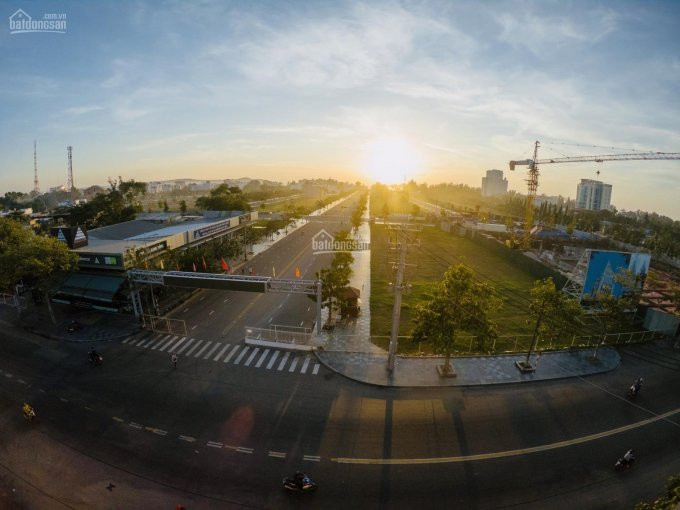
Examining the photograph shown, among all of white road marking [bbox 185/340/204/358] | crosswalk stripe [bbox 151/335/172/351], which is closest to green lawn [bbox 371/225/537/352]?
white road marking [bbox 185/340/204/358]

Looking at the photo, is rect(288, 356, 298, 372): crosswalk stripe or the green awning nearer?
rect(288, 356, 298, 372): crosswalk stripe

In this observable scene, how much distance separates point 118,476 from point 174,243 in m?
30.8

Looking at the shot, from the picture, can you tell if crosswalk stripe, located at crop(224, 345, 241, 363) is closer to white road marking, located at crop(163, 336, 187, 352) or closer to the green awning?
white road marking, located at crop(163, 336, 187, 352)

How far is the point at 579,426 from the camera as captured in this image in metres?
22.2

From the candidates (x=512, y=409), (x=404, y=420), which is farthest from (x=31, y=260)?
(x=512, y=409)

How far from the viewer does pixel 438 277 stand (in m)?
53.6

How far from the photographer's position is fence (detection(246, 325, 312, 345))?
105 ft

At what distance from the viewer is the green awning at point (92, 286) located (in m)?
36.3

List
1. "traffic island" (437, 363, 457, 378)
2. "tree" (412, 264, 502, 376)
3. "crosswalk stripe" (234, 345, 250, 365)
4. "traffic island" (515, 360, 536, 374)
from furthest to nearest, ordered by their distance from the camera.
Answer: "crosswalk stripe" (234, 345, 250, 365) < "traffic island" (515, 360, 536, 374) < "traffic island" (437, 363, 457, 378) < "tree" (412, 264, 502, 376)

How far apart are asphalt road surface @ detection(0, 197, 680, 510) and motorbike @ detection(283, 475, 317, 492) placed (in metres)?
0.43

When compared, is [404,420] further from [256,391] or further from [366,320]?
[366,320]

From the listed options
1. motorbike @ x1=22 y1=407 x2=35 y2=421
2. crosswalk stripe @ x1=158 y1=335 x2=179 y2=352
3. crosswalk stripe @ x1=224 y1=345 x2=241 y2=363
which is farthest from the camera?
crosswalk stripe @ x1=158 y1=335 x2=179 y2=352

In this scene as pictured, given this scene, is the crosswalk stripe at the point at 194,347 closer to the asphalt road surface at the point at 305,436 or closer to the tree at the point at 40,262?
the asphalt road surface at the point at 305,436

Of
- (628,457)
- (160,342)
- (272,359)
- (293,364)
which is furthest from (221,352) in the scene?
(628,457)
